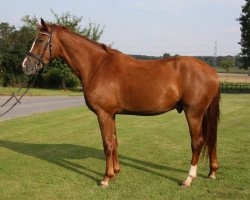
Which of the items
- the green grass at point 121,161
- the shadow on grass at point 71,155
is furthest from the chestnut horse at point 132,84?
the shadow on grass at point 71,155

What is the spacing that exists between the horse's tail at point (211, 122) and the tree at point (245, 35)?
46679 millimetres

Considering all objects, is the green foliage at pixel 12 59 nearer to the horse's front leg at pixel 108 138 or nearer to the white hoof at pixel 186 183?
the horse's front leg at pixel 108 138

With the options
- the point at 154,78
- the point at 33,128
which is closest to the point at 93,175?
the point at 154,78

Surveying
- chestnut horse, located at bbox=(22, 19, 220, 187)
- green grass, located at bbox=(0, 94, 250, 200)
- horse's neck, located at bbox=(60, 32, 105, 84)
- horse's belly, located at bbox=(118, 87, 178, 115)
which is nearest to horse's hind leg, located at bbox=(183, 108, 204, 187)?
chestnut horse, located at bbox=(22, 19, 220, 187)

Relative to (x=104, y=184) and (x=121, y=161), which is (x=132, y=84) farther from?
(x=121, y=161)

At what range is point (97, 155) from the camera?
27.5 feet

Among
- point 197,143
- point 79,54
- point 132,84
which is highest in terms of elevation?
point 79,54

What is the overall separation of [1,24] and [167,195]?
5913cm

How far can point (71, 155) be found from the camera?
27.4ft

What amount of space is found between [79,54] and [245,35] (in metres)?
49.0

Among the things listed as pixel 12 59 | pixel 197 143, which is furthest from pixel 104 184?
pixel 12 59

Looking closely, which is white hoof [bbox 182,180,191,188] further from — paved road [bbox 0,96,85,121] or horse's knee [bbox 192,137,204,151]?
paved road [bbox 0,96,85,121]

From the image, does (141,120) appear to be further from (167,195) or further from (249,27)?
(249,27)

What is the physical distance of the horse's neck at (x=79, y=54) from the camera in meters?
6.29
